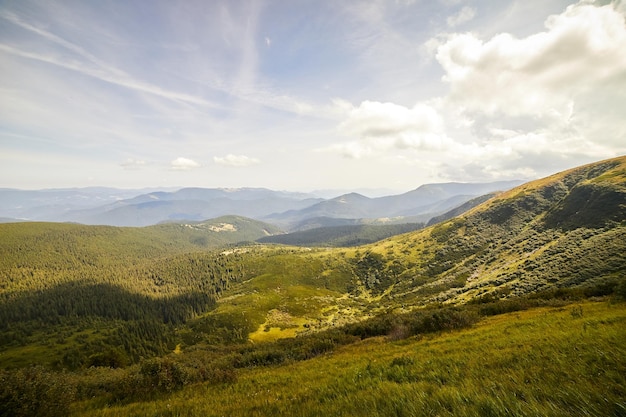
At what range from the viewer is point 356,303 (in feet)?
539

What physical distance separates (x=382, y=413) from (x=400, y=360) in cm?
972

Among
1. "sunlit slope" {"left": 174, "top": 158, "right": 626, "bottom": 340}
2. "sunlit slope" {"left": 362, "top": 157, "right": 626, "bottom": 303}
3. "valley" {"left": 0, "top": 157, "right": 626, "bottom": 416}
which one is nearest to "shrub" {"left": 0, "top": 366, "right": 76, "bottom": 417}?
"valley" {"left": 0, "top": 157, "right": 626, "bottom": 416}

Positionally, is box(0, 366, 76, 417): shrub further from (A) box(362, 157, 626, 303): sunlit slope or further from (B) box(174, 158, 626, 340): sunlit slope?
(B) box(174, 158, 626, 340): sunlit slope

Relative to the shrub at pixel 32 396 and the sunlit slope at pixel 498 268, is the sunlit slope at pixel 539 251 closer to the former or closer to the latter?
the sunlit slope at pixel 498 268

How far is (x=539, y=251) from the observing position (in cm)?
12350

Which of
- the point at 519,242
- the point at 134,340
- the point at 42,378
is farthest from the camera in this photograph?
the point at 519,242

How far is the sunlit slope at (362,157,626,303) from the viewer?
260 ft

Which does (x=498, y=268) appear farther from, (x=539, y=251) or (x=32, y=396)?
(x=32, y=396)

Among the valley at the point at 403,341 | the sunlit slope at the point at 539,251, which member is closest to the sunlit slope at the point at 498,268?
the sunlit slope at the point at 539,251

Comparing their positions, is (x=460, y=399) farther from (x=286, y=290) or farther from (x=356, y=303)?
(x=286, y=290)

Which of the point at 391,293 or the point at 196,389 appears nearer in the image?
the point at 196,389

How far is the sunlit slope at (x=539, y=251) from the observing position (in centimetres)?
7931

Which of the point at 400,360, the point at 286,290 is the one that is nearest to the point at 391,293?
the point at 286,290

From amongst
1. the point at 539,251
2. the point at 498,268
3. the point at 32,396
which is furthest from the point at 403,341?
the point at 539,251
